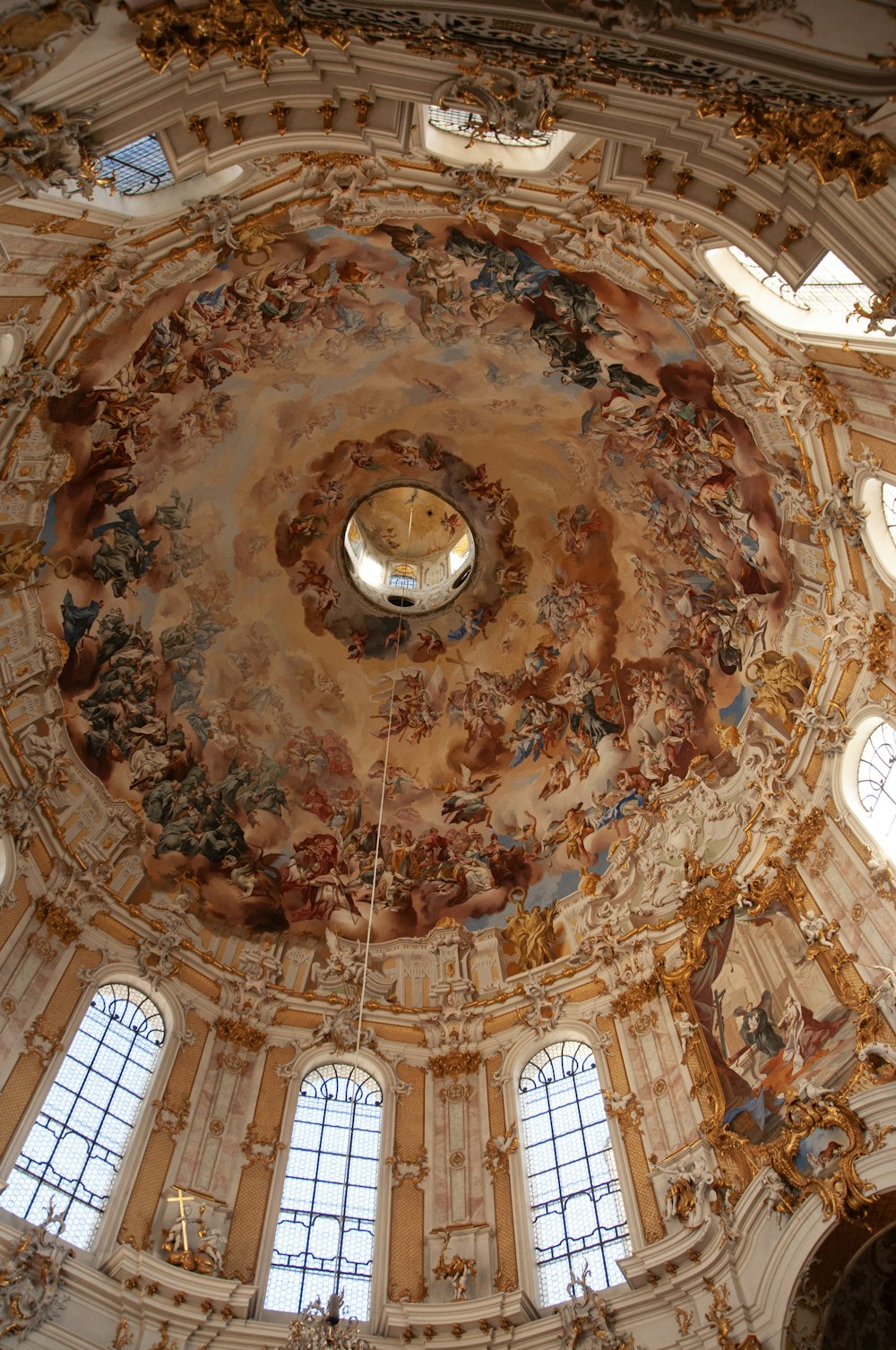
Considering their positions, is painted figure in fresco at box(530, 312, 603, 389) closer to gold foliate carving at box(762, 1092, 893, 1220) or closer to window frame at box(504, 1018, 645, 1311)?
window frame at box(504, 1018, 645, 1311)

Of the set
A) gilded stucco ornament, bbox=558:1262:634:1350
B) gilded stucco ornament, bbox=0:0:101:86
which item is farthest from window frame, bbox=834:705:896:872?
gilded stucco ornament, bbox=0:0:101:86

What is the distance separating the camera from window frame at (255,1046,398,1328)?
14523mm

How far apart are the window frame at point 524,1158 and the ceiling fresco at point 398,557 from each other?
120 inches

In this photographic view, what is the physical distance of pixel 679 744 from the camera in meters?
19.6

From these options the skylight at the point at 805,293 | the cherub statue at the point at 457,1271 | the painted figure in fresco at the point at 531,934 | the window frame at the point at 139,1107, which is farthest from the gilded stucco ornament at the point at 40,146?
the painted figure in fresco at the point at 531,934

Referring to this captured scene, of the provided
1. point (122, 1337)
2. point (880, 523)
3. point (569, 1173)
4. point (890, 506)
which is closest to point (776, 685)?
point (880, 523)

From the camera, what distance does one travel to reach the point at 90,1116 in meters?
15.2

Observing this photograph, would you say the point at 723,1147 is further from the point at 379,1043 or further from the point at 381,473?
the point at 381,473

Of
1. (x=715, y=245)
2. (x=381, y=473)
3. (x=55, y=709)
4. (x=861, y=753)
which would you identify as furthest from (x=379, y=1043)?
(x=715, y=245)

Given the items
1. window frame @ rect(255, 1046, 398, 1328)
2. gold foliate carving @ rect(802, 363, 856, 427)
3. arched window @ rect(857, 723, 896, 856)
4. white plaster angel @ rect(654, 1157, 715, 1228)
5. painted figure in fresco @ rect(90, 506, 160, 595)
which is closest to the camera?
white plaster angel @ rect(654, 1157, 715, 1228)

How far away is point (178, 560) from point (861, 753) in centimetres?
1252

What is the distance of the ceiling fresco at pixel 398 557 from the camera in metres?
17.2

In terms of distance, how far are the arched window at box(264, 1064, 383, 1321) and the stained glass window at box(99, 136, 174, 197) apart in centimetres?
1326

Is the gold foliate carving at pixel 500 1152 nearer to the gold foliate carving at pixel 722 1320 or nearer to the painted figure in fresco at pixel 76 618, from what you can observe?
the gold foliate carving at pixel 722 1320
